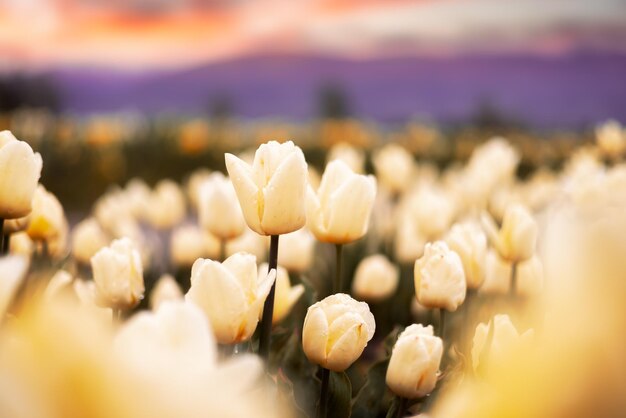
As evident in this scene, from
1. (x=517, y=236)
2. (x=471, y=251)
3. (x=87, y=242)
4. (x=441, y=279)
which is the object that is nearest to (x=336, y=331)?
(x=441, y=279)

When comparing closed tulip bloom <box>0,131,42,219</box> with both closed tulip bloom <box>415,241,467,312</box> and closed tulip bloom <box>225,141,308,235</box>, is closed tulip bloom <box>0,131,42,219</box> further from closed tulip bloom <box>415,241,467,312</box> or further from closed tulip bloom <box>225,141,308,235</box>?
closed tulip bloom <box>415,241,467,312</box>

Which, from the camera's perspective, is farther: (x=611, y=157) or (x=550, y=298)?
(x=611, y=157)

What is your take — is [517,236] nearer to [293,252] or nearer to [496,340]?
[496,340]

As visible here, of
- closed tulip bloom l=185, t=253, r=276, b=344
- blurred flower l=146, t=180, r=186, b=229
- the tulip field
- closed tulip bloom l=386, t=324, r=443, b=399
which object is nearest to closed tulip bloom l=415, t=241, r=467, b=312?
the tulip field

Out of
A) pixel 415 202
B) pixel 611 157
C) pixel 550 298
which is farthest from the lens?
pixel 611 157

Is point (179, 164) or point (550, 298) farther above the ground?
point (550, 298)

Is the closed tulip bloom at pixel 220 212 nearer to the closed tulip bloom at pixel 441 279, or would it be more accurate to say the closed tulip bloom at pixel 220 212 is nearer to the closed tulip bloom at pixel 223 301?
the closed tulip bloom at pixel 441 279

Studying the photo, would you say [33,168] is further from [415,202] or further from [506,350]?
[415,202]

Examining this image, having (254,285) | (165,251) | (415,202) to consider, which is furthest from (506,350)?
(165,251)
